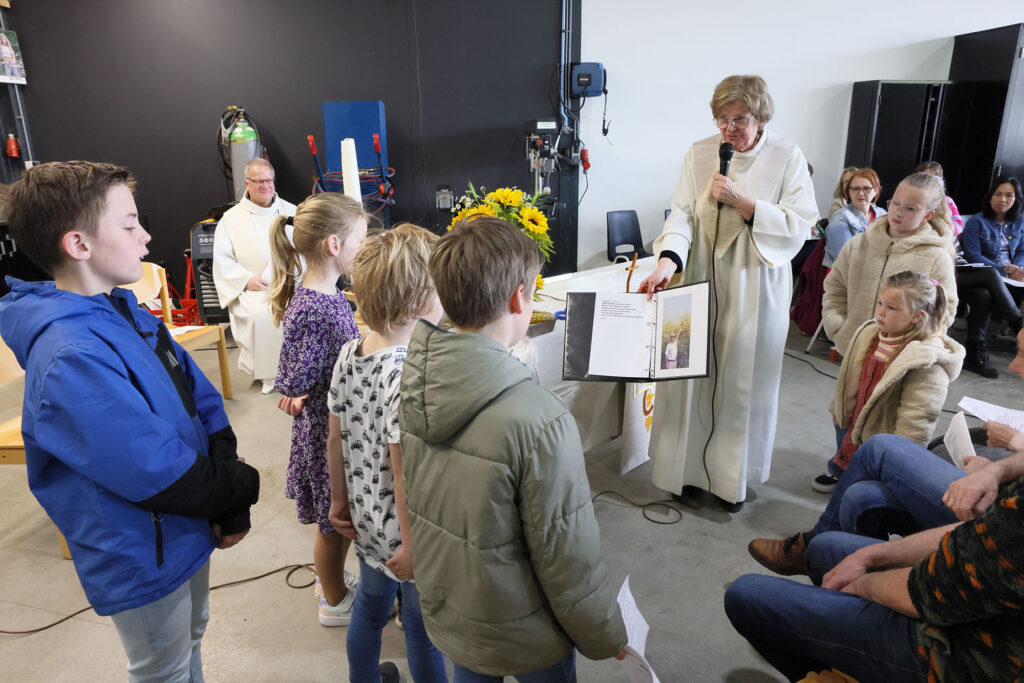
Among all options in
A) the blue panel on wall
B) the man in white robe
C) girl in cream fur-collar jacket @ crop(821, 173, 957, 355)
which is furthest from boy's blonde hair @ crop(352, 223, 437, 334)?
the blue panel on wall

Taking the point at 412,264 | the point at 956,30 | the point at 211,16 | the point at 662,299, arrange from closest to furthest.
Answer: the point at 412,264, the point at 662,299, the point at 211,16, the point at 956,30

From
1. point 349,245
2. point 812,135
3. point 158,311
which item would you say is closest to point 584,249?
point 812,135

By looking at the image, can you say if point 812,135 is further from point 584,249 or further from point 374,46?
point 374,46

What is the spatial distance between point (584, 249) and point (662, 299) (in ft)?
14.4

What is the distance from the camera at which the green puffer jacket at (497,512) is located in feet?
3.48

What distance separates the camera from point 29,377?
1.12 metres

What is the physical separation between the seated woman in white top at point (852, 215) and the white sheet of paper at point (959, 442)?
108 inches

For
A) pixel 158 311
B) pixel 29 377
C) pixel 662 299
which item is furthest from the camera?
pixel 158 311

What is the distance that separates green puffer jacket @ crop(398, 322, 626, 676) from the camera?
1.06 m

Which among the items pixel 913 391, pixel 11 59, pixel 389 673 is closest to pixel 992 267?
pixel 913 391

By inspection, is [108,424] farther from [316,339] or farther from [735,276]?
[735,276]

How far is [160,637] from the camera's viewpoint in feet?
4.15

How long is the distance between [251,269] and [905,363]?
3.77 meters

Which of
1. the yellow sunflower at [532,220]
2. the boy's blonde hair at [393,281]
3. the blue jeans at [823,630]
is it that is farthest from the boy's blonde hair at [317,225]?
the blue jeans at [823,630]
